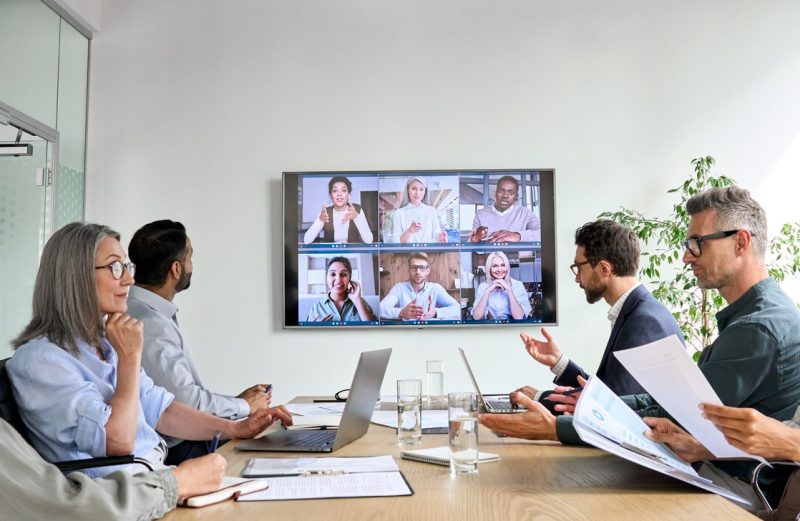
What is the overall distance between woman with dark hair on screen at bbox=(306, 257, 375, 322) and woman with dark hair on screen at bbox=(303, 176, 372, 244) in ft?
0.46

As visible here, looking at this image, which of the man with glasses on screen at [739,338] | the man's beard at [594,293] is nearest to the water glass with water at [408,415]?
the man with glasses on screen at [739,338]

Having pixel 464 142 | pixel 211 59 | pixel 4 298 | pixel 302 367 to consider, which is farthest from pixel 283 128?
pixel 4 298

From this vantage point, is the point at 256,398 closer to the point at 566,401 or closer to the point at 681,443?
the point at 566,401

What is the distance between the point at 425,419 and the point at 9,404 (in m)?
1.24

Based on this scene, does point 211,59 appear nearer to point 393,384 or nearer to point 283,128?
point 283,128

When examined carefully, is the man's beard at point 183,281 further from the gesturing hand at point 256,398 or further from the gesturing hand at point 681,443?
the gesturing hand at point 681,443

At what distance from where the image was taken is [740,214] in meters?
2.11

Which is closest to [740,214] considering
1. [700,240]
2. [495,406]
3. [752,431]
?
[700,240]

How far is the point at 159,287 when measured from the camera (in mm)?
2877

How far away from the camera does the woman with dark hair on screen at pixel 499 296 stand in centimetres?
439

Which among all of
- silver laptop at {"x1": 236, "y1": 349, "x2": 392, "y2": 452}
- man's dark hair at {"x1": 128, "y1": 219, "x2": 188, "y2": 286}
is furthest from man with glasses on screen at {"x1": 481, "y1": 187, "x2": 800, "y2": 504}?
man's dark hair at {"x1": 128, "y1": 219, "x2": 188, "y2": 286}

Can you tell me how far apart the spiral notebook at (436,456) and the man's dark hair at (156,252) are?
1474 millimetres

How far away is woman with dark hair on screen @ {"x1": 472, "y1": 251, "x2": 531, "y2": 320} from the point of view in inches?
173

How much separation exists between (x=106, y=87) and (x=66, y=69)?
279 mm
